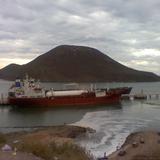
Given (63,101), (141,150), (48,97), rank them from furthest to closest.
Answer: (63,101), (48,97), (141,150)

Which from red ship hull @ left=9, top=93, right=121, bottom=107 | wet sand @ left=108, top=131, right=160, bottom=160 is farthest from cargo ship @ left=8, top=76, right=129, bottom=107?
wet sand @ left=108, top=131, right=160, bottom=160

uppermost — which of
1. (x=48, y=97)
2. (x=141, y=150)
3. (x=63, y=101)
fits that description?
(x=48, y=97)

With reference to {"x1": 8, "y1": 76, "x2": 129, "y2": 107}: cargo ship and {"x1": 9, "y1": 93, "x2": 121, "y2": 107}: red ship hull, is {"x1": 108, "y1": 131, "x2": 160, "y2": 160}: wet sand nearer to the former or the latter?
{"x1": 9, "y1": 93, "x2": 121, "y2": 107}: red ship hull

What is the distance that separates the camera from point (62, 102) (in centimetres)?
6600

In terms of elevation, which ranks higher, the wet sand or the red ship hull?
the red ship hull

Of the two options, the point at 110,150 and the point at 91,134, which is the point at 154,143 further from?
the point at 91,134

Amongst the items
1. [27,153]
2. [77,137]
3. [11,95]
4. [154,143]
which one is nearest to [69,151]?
[27,153]

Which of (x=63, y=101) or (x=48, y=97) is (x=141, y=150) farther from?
(x=48, y=97)

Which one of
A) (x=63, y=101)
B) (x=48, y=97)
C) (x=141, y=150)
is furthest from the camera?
(x=63, y=101)

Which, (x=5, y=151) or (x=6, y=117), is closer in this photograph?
(x=5, y=151)

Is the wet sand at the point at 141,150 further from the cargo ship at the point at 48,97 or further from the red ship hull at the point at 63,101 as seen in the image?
the cargo ship at the point at 48,97

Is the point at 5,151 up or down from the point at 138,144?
up

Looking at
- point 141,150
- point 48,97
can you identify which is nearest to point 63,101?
point 48,97

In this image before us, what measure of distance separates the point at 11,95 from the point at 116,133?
41.0 metres
